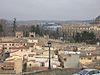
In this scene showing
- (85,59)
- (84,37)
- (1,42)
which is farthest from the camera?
(84,37)

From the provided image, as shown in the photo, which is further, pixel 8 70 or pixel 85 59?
pixel 85 59

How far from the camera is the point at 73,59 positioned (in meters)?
32.4

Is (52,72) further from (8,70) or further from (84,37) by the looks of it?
(84,37)

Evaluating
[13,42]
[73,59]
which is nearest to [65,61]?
[73,59]

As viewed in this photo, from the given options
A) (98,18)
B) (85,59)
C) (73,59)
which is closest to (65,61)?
(73,59)

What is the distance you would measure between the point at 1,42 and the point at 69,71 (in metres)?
42.2

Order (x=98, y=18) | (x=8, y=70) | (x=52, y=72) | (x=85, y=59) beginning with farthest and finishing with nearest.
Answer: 1. (x=98, y=18)
2. (x=85, y=59)
3. (x=8, y=70)
4. (x=52, y=72)

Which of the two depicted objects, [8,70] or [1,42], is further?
[1,42]

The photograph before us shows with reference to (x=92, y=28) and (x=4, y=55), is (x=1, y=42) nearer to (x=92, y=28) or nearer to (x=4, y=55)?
(x=4, y=55)

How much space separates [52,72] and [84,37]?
73.3 m

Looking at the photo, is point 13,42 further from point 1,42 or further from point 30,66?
point 30,66

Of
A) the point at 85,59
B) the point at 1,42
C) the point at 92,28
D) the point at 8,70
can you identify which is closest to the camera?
the point at 8,70

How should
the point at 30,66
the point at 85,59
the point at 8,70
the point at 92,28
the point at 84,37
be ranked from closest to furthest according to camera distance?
the point at 8,70
the point at 30,66
the point at 85,59
the point at 84,37
the point at 92,28

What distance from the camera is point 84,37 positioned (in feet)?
301
